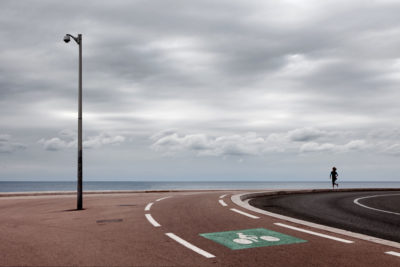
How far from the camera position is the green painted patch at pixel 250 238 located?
644 centimetres

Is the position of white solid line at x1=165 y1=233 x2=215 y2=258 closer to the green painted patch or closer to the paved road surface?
the paved road surface

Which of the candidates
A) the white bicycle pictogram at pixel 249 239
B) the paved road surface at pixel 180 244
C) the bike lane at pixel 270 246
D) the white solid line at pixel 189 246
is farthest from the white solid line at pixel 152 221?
the white bicycle pictogram at pixel 249 239

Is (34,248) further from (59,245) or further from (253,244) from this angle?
(253,244)

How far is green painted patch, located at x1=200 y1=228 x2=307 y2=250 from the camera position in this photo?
6436 millimetres

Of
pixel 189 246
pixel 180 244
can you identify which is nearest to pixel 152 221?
pixel 180 244

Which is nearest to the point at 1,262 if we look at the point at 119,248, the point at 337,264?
the point at 119,248

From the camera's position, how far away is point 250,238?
693 centimetres

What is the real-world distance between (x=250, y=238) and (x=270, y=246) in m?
0.69

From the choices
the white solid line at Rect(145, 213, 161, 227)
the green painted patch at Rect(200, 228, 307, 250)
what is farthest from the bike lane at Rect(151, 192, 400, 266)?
the white solid line at Rect(145, 213, 161, 227)

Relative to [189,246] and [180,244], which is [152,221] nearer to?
[180,244]

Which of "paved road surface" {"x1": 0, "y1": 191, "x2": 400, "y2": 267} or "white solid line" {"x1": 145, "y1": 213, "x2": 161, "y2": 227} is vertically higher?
"paved road surface" {"x1": 0, "y1": 191, "x2": 400, "y2": 267}

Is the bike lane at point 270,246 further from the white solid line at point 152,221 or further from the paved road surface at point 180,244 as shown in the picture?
the white solid line at point 152,221

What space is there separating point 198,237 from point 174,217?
10.3 feet

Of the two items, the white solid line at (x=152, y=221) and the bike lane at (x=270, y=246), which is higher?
the bike lane at (x=270, y=246)
